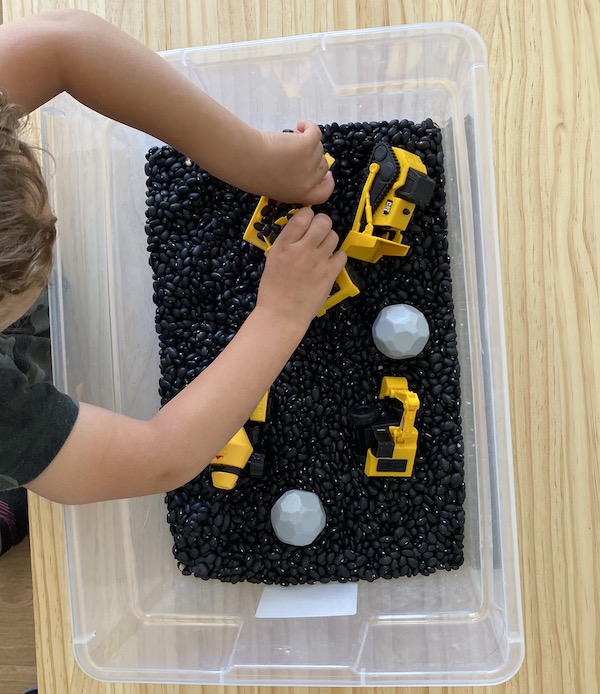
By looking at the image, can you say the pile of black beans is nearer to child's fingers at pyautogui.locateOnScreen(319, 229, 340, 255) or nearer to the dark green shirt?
Answer: child's fingers at pyautogui.locateOnScreen(319, 229, 340, 255)

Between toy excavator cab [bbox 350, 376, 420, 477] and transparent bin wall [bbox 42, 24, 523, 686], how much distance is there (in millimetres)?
74

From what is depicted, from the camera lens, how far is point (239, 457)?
0.77m

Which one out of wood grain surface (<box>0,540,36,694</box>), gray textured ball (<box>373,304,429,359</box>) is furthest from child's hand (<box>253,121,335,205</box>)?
wood grain surface (<box>0,540,36,694</box>)

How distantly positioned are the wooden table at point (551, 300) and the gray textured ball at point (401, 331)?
10 cm

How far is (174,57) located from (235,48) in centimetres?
7

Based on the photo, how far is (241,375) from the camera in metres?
0.66

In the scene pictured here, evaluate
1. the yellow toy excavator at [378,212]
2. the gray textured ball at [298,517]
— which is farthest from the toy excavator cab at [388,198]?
the gray textured ball at [298,517]

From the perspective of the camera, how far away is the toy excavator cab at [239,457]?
0.77m

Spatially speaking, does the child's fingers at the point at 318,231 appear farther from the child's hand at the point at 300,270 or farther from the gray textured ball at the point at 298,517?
the gray textured ball at the point at 298,517

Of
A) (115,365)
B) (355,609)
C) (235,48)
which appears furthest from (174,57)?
(355,609)

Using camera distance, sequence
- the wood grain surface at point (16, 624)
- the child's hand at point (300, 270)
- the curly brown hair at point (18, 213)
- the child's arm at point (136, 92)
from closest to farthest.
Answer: the curly brown hair at point (18, 213) → the child's arm at point (136, 92) → the child's hand at point (300, 270) → the wood grain surface at point (16, 624)

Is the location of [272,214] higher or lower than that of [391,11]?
lower

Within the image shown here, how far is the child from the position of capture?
59cm

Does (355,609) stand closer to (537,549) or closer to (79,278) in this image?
(537,549)
